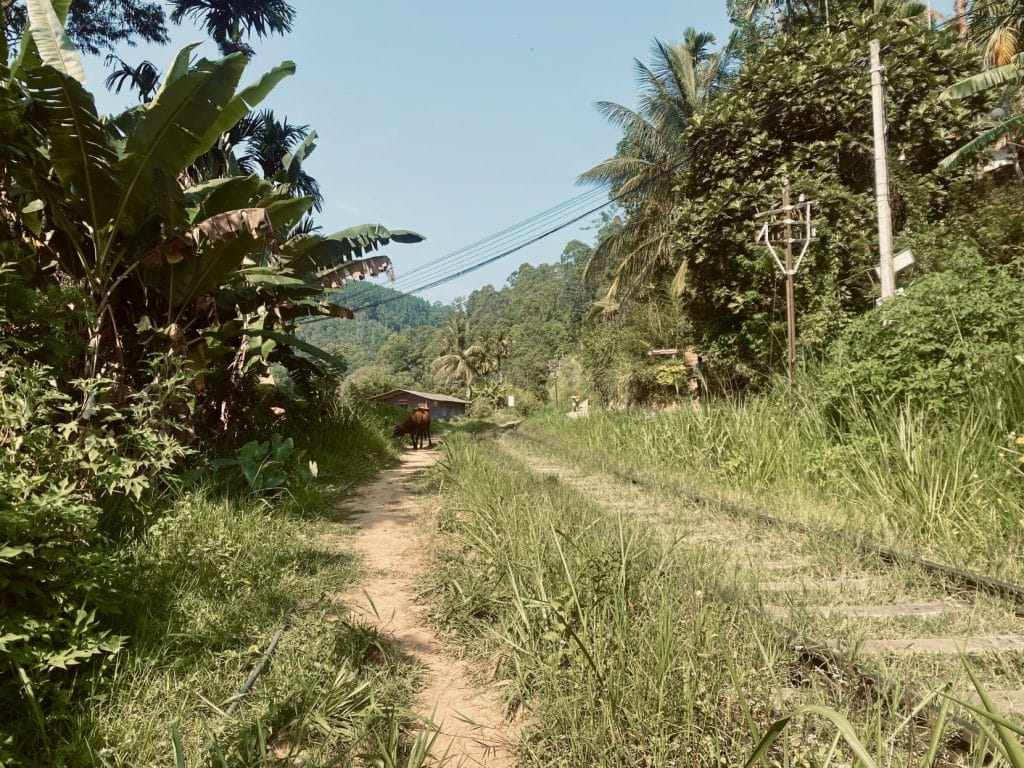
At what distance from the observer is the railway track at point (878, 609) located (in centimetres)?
227

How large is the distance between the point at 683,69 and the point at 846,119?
1303cm

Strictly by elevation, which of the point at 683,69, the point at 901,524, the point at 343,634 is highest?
the point at 683,69

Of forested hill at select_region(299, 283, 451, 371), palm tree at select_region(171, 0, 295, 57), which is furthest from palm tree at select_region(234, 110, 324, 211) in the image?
forested hill at select_region(299, 283, 451, 371)

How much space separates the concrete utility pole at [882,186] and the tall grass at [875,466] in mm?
3171

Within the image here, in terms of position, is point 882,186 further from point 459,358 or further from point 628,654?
point 459,358

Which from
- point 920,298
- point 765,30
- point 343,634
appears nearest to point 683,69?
point 765,30

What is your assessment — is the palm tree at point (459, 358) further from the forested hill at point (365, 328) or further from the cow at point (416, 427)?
the forested hill at point (365, 328)

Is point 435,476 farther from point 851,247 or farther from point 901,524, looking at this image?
point 851,247

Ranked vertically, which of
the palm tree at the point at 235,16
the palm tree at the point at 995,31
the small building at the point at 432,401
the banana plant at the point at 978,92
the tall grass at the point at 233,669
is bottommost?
the small building at the point at 432,401

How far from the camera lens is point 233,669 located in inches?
110

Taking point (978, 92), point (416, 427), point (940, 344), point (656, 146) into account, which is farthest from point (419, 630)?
point (656, 146)

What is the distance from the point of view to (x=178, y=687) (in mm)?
2482

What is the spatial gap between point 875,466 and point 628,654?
168 inches

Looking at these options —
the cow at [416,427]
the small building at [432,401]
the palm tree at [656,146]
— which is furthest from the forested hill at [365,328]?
the cow at [416,427]
